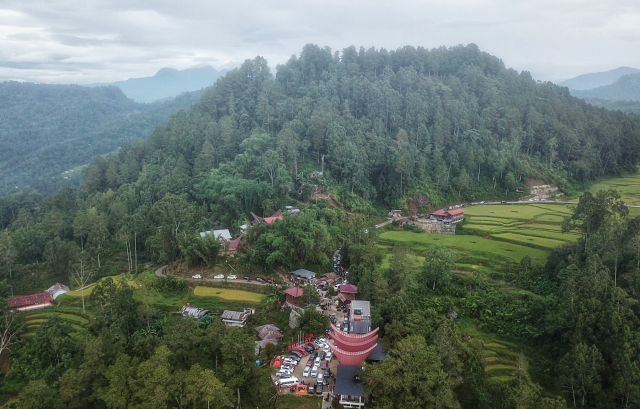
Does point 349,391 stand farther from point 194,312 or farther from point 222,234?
point 222,234

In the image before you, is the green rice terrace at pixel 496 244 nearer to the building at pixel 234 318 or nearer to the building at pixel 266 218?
the building at pixel 266 218

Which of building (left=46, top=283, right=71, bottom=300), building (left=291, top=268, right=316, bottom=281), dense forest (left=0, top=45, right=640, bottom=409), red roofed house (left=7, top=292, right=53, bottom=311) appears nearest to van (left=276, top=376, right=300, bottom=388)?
dense forest (left=0, top=45, right=640, bottom=409)

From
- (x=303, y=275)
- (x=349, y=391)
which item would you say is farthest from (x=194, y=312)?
(x=349, y=391)

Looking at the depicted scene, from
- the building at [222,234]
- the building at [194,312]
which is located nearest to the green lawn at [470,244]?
the building at [222,234]

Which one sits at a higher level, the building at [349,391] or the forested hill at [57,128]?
the forested hill at [57,128]

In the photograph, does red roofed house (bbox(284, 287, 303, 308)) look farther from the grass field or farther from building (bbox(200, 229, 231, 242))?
building (bbox(200, 229, 231, 242))

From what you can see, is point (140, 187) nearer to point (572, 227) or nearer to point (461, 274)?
point (461, 274)

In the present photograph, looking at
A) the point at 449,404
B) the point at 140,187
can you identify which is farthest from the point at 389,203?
the point at 449,404
